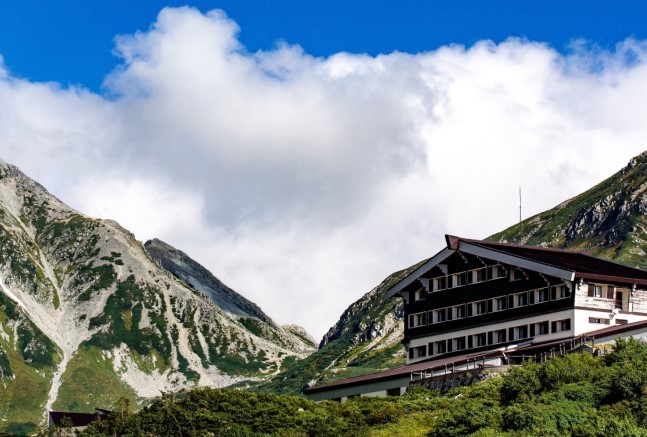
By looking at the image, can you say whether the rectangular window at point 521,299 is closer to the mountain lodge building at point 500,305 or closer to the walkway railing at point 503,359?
the mountain lodge building at point 500,305

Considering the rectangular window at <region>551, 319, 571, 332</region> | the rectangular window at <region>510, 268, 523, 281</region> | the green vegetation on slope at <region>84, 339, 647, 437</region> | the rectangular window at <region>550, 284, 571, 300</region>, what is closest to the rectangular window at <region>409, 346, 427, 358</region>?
the rectangular window at <region>510, 268, 523, 281</region>

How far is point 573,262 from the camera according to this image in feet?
344

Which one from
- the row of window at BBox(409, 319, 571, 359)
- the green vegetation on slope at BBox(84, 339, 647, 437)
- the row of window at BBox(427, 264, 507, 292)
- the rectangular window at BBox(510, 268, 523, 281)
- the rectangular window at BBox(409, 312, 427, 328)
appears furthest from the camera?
the rectangular window at BBox(409, 312, 427, 328)

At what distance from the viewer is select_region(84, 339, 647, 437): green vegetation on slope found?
63031 millimetres

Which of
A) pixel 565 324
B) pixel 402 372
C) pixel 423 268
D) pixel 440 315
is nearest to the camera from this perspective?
pixel 402 372

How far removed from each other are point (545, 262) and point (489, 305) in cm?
711

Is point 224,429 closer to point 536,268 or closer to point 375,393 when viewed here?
point 375,393

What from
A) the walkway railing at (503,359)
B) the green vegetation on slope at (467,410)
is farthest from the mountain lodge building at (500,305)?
the green vegetation on slope at (467,410)

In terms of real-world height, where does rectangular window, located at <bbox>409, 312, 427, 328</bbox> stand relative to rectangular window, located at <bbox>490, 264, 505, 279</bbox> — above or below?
below

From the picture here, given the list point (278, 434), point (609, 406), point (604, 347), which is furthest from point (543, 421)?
point (604, 347)

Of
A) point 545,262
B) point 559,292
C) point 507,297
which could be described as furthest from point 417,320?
point 559,292

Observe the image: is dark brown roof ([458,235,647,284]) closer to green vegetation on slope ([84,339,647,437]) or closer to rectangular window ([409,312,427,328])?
rectangular window ([409,312,427,328])

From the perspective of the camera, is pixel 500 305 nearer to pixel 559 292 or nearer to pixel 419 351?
pixel 559 292

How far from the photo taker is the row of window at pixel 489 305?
328ft
